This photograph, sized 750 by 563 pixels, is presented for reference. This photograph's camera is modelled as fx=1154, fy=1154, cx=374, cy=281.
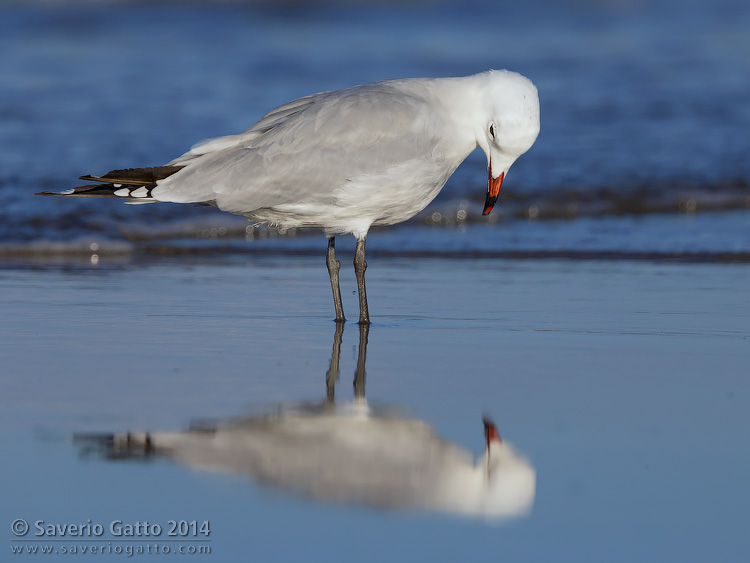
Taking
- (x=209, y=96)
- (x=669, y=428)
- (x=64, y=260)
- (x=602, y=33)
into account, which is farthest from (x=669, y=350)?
(x=602, y=33)

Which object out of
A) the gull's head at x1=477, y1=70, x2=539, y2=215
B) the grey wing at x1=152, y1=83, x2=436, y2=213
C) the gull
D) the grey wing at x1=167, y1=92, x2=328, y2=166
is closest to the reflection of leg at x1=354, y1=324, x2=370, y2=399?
the gull

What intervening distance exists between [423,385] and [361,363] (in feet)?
1.33

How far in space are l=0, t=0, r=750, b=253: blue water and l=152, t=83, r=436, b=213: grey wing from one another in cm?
263

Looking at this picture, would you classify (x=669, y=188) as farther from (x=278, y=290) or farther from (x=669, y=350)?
(x=669, y=350)

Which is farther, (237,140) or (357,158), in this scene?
(237,140)

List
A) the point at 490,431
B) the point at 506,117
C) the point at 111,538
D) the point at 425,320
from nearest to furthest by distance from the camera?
the point at 111,538 < the point at 490,431 < the point at 506,117 < the point at 425,320

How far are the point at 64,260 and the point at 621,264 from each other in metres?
3.31

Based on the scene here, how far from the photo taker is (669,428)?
332 centimetres

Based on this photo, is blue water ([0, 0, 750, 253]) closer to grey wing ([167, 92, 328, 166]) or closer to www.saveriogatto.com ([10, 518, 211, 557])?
grey wing ([167, 92, 328, 166])

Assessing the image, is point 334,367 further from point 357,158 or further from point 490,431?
point 357,158

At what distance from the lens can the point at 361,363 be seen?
415 cm

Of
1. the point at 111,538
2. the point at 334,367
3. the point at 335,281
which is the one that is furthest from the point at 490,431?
the point at 335,281

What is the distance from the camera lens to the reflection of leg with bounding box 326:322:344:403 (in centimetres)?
372

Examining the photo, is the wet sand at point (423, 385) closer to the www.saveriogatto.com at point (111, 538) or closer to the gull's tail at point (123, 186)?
the www.saveriogatto.com at point (111, 538)
